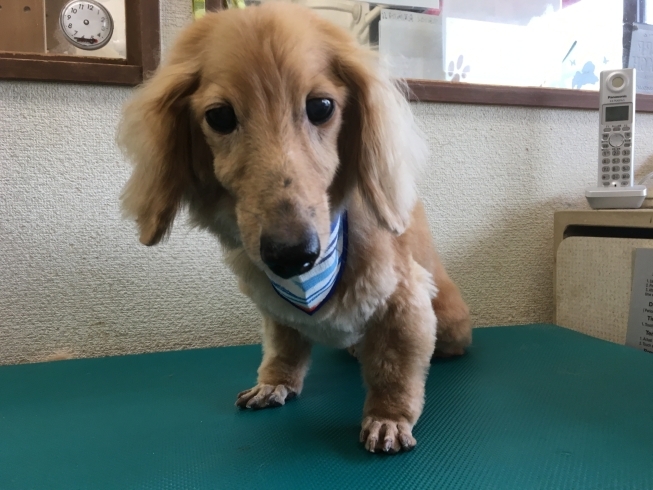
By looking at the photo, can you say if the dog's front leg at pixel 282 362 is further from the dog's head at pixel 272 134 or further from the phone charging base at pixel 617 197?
the phone charging base at pixel 617 197

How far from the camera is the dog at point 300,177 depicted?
0.56 m

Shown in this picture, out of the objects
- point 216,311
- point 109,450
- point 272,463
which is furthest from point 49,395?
point 272,463

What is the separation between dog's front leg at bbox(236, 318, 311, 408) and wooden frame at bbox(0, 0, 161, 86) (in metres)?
0.66

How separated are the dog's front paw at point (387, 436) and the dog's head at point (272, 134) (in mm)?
292

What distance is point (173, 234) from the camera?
1.18m

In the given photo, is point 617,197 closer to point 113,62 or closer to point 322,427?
point 322,427

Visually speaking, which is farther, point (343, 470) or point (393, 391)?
point (393, 391)

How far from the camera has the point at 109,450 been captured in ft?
2.26

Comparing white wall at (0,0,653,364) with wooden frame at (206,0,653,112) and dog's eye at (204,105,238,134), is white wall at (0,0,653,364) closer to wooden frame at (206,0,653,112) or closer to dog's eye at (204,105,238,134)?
wooden frame at (206,0,653,112)

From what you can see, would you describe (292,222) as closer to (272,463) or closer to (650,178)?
(272,463)

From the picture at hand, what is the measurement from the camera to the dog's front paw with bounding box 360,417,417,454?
0.66m

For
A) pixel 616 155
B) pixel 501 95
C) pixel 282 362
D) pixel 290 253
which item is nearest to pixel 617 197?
pixel 616 155

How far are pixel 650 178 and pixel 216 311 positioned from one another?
1326mm

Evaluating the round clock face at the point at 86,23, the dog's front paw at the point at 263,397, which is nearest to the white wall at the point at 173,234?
the round clock face at the point at 86,23
